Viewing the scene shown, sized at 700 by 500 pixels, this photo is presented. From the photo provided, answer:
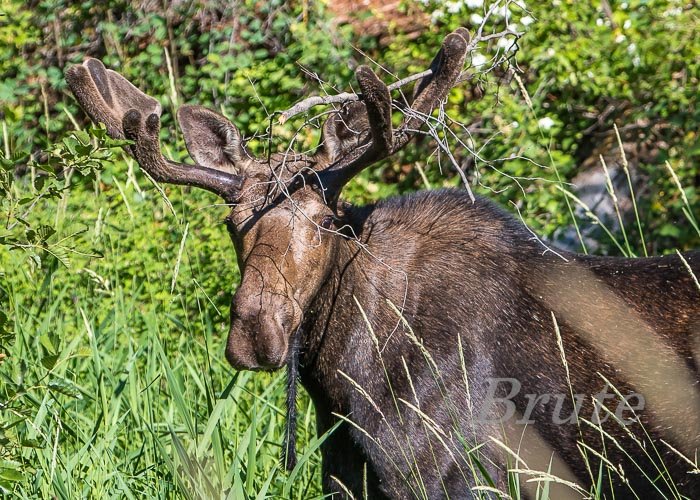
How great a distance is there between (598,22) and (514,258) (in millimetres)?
4207

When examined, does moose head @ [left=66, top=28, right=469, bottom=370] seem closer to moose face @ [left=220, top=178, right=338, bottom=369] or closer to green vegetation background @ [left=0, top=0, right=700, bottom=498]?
moose face @ [left=220, top=178, right=338, bottom=369]

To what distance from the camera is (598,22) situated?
8.04m

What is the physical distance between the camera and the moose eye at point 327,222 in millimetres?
4164

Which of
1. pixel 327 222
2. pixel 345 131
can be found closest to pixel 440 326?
pixel 327 222

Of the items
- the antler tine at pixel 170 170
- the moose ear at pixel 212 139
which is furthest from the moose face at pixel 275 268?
the moose ear at pixel 212 139

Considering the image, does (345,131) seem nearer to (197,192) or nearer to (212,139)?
(212,139)

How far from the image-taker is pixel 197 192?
700 cm

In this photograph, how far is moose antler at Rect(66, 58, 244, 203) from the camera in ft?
13.8

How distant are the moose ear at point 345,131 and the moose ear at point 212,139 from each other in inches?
15.4

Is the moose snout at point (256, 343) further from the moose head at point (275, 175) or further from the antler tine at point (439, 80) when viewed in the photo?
the antler tine at point (439, 80)

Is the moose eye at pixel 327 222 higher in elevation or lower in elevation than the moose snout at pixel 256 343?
higher

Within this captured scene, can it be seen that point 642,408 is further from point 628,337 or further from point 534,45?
point 534,45

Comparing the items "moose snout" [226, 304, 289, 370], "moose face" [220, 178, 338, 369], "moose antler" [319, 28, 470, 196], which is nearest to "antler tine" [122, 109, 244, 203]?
"moose face" [220, 178, 338, 369]

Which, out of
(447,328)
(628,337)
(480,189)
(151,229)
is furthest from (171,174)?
Result: (480,189)
